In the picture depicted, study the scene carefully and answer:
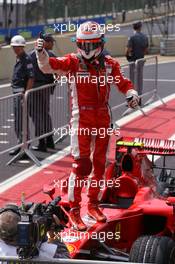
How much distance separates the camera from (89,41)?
20.2 ft

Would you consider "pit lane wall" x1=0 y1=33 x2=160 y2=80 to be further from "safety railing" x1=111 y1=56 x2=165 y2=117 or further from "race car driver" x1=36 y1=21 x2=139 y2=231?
"race car driver" x1=36 y1=21 x2=139 y2=231

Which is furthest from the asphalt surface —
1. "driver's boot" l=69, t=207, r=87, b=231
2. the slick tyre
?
the slick tyre

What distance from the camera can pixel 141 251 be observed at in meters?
5.27

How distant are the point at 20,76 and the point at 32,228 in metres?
6.29

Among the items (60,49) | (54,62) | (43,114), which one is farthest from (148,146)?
(60,49)

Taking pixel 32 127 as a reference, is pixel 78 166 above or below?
above

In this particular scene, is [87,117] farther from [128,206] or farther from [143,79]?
[143,79]

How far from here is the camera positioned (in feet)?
12.5

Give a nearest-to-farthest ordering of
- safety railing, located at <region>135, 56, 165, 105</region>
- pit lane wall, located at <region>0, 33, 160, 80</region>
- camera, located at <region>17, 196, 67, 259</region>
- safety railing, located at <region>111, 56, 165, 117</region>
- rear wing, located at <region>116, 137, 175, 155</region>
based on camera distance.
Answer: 1. camera, located at <region>17, 196, 67, 259</region>
2. rear wing, located at <region>116, 137, 175, 155</region>
3. safety railing, located at <region>111, 56, 165, 117</region>
4. safety railing, located at <region>135, 56, 165, 105</region>
5. pit lane wall, located at <region>0, 33, 160, 80</region>

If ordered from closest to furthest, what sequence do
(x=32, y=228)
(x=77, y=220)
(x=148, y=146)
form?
(x=32, y=228), (x=77, y=220), (x=148, y=146)

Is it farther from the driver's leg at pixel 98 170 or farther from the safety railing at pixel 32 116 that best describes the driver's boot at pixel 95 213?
the safety railing at pixel 32 116

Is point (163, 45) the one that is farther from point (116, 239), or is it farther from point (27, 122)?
point (116, 239)

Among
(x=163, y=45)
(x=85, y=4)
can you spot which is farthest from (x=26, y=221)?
(x=85, y=4)

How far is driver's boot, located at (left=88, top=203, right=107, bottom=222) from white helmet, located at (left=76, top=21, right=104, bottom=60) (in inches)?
52.2
